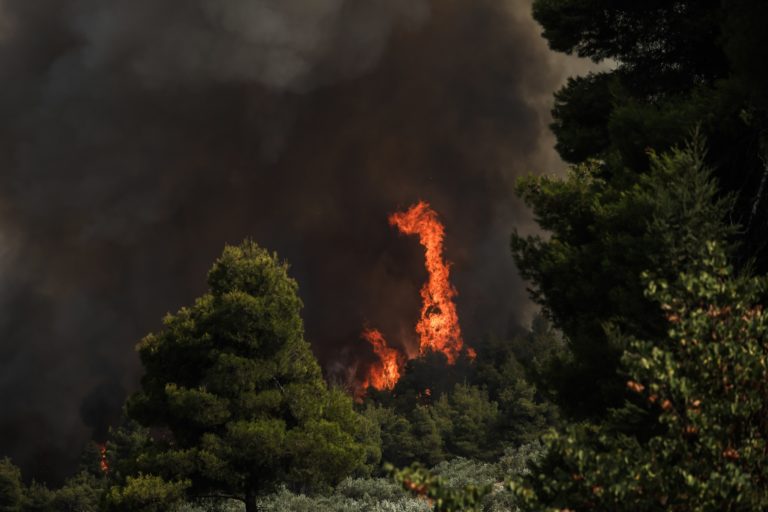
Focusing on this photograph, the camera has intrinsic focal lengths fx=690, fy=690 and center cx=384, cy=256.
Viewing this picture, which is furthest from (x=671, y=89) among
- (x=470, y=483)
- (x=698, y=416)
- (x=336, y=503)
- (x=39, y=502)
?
(x=39, y=502)

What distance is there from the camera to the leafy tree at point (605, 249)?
7852 millimetres

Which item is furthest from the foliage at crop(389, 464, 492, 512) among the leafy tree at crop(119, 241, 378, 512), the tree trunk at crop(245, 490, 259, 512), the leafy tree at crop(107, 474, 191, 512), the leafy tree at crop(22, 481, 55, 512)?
the leafy tree at crop(22, 481, 55, 512)

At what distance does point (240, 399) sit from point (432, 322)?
143112 millimetres

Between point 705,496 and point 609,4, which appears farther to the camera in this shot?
point 609,4

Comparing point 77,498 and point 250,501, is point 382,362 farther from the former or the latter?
point 250,501

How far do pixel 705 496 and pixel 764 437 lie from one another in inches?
41.1

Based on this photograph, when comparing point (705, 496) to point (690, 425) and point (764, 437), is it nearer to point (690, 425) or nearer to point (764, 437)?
point (690, 425)

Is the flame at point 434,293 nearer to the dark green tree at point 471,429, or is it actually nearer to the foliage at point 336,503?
the dark green tree at point 471,429

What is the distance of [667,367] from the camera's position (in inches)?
227

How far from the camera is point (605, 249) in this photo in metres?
11.7

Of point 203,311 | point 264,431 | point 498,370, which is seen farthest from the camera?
point 498,370

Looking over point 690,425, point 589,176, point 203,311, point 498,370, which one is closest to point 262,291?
point 203,311

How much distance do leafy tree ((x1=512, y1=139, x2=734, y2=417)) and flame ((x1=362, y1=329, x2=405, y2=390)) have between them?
14388cm

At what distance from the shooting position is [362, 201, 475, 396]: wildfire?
525 feet
